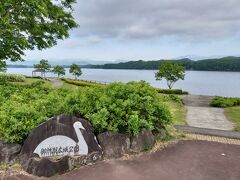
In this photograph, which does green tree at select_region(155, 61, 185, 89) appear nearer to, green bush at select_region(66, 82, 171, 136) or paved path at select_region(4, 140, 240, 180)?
green bush at select_region(66, 82, 171, 136)

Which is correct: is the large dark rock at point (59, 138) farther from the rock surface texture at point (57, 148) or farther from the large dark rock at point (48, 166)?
the large dark rock at point (48, 166)

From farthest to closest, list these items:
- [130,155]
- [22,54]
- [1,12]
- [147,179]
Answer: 1. [22,54]
2. [1,12]
3. [130,155]
4. [147,179]

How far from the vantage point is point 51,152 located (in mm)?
5891

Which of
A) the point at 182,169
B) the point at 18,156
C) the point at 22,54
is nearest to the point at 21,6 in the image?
the point at 22,54

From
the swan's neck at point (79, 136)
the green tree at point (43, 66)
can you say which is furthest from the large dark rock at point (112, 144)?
the green tree at point (43, 66)

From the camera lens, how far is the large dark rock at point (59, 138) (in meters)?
5.79

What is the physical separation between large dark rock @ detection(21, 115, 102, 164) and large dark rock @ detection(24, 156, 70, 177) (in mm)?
215

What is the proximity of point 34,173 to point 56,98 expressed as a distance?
7.49ft

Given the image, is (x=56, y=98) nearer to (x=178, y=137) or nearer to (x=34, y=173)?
(x=34, y=173)

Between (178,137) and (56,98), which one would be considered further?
(178,137)

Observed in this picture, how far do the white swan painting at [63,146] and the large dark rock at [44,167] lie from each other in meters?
0.28

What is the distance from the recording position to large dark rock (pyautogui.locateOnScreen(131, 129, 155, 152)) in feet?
22.1

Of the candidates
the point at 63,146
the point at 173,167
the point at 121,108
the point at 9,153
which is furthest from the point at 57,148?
the point at 173,167

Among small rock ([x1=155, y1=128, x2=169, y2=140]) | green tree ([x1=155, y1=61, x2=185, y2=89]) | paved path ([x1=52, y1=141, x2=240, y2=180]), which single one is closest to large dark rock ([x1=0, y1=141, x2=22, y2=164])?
paved path ([x1=52, y1=141, x2=240, y2=180])
